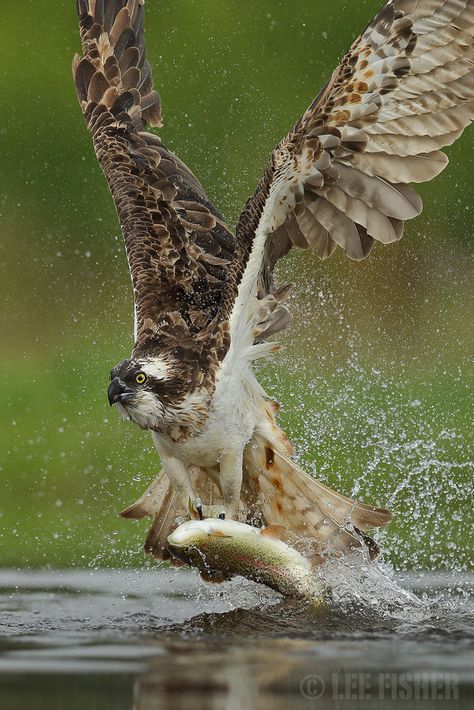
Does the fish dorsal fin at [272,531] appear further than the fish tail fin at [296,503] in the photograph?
No

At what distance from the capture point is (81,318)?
16.4 meters

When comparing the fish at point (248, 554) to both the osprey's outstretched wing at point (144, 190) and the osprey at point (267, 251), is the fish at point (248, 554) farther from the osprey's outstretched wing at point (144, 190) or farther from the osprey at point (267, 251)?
the osprey's outstretched wing at point (144, 190)

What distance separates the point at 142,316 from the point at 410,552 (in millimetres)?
2922

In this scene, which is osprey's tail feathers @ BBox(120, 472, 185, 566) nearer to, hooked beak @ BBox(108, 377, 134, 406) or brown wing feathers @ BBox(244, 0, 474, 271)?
hooked beak @ BBox(108, 377, 134, 406)

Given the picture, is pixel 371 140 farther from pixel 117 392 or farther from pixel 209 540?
pixel 209 540

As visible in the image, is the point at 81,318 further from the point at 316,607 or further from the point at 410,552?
the point at 316,607

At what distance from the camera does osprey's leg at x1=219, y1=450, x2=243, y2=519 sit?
883 centimetres

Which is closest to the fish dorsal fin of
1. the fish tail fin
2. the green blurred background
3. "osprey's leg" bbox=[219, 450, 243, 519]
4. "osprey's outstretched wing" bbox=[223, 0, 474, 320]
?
"osprey's leg" bbox=[219, 450, 243, 519]

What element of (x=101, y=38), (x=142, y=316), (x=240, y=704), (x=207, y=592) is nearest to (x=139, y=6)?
(x=101, y=38)

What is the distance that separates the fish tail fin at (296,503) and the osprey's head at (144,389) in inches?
27.8

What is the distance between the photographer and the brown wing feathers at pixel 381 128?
8.10 meters

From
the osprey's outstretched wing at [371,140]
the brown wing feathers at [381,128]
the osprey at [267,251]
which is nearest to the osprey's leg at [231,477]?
the osprey at [267,251]

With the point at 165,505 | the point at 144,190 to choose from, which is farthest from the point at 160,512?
the point at 144,190

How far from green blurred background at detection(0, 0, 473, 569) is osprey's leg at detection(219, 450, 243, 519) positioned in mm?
1930
